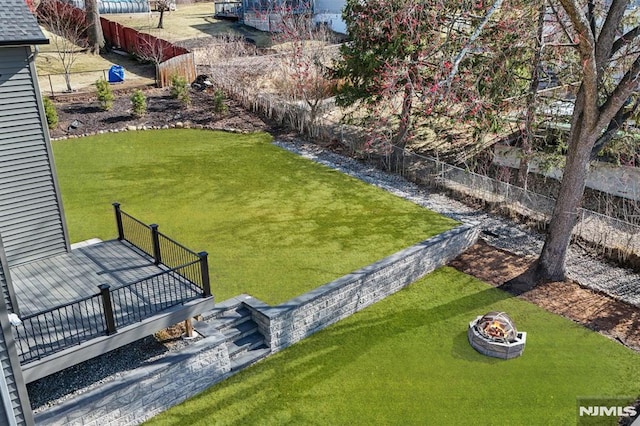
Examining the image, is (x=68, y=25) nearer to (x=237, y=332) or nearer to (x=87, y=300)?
(x=87, y=300)

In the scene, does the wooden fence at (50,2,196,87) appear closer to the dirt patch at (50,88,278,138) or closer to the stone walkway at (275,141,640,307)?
the dirt patch at (50,88,278,138)

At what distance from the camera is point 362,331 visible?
9.45 m

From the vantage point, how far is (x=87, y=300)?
7602 millimetres

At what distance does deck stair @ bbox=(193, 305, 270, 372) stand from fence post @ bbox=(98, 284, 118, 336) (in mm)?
1634

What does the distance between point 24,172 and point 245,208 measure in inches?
233

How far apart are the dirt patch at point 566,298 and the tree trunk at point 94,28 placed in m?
25.7

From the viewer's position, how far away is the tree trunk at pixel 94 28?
28.8m

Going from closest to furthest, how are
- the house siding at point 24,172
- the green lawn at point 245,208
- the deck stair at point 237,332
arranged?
the house siding at point 24,172
the deck stair at point 237,332
the green lawn at point 245,208

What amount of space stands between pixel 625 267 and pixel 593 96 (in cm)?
432

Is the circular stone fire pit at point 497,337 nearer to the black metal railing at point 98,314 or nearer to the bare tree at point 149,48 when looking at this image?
the black metal railing at point 98,314

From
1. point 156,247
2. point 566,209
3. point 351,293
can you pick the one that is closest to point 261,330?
point 351,293

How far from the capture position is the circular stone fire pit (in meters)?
8.70

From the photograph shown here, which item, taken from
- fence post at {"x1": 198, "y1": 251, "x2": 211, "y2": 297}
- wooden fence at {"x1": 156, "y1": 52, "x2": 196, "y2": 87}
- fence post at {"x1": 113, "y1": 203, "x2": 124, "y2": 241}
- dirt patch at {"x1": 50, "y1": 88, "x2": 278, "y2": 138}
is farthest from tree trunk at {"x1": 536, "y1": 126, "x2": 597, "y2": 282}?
wooden fence at {"x1": 156, "y1": 52, "x2": 196, "y2": 87}

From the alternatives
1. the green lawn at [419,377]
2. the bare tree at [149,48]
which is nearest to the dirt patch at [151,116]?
the bare tree at [149,48]
